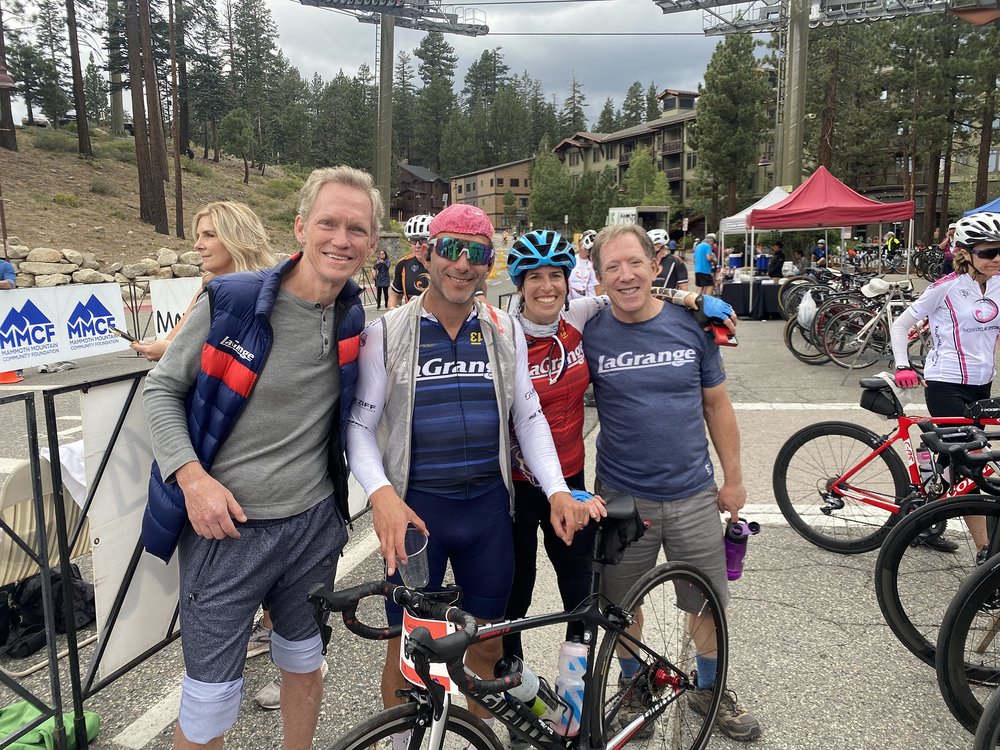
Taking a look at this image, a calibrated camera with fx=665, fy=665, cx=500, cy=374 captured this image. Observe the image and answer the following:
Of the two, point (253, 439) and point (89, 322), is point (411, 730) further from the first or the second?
point (89, 322)

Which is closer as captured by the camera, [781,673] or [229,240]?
[781,673]

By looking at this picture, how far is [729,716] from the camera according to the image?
267cm

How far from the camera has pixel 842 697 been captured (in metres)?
2.87

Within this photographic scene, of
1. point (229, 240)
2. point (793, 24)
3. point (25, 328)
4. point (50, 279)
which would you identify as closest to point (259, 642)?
point (229, 240)

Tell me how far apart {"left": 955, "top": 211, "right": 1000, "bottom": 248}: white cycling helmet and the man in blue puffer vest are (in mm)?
3689

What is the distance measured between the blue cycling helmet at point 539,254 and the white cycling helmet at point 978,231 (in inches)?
112

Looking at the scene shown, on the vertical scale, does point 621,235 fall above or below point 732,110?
below

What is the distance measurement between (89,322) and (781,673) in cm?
938

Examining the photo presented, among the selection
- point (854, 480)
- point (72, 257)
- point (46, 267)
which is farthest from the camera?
point (72, 257)

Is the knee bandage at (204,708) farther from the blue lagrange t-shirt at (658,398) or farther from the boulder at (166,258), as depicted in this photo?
the boulder at (166,258)

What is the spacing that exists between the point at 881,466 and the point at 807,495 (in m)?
0.64

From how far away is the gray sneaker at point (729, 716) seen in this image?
263 centimetres

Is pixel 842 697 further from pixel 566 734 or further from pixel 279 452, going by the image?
pixel 279 452

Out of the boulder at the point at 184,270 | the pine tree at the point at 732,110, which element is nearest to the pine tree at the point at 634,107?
the pine tree at the point at 732,110
